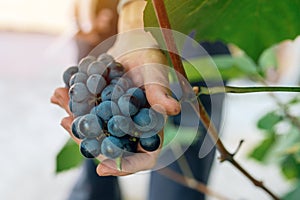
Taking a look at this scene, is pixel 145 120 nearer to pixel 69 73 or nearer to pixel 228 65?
pixel 69 73

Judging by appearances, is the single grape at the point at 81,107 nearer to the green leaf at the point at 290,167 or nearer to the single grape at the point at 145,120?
the single grape at the point at 145,120

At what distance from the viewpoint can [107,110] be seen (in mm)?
314

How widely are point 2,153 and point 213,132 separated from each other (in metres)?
1.82

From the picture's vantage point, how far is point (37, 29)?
3.41 m

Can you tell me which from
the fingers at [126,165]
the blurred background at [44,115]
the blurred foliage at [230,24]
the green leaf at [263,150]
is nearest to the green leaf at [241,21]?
the blurred foliage at [230,24]

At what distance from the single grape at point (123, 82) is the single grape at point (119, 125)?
3 cm

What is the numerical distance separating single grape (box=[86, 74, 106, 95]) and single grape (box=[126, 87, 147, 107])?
0.06ft

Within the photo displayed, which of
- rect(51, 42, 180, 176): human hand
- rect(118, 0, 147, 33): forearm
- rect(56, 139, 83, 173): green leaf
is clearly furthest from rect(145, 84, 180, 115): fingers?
rect(56, 139, 83, 173): green leaf

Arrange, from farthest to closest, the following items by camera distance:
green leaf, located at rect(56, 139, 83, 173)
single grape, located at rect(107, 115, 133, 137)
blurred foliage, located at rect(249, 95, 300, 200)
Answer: blurred foliage, located at rect(249, 95, 300, 200), green leaf, located at rect(56, 139, 83, 173), single grape, located at rect(107, 115, 133, 137)

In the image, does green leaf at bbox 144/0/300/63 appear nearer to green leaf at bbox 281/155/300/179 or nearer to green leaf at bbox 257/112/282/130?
green leaf at bbox 257/112/282/130

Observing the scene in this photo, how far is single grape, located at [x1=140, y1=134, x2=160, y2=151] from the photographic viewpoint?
1.01 ft

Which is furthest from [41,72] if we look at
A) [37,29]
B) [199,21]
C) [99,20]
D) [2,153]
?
[199,21]

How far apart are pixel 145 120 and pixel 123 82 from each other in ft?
0.13

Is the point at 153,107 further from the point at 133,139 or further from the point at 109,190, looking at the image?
the point at 109,190
